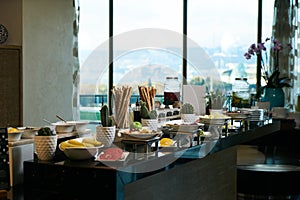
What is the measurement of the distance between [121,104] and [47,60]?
3.50 metres

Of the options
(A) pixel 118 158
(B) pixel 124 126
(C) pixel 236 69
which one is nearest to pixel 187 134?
(B) pixel 124 126

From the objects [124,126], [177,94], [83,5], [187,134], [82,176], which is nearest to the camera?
[82,176]

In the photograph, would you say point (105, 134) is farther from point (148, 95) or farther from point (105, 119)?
point (148, 95)

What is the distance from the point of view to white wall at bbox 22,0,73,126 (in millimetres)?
5703

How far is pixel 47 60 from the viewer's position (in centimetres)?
611

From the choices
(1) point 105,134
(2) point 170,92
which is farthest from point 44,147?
(2) point 170,92

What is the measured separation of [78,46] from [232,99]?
3131 millimetres

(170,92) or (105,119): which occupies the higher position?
(170,92)

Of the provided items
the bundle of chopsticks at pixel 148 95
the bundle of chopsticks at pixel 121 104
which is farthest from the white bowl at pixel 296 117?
the bundle of chopsticks at pixel 121 104

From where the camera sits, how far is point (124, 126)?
2.90 metres

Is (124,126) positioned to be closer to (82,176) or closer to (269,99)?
(82,176)

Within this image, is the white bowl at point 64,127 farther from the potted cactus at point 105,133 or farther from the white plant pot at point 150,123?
the potted cactus at point 105,133

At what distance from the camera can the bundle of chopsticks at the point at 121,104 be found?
2852 millimetres

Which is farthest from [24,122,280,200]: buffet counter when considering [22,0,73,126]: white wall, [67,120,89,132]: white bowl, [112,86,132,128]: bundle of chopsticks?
[22,0,73,126]: white wall
